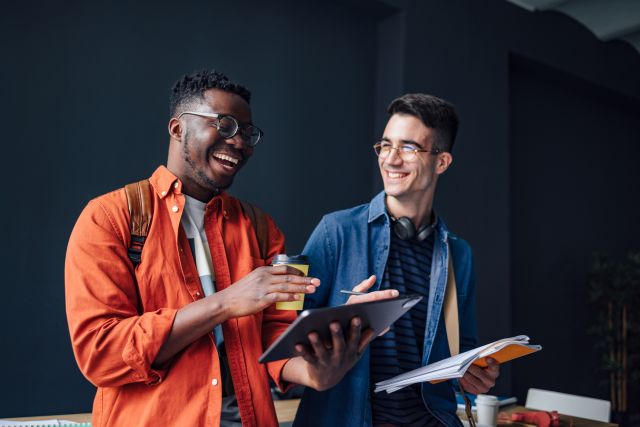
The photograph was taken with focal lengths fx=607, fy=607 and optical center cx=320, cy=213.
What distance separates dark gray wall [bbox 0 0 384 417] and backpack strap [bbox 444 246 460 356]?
1.96 m

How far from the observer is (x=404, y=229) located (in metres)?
2.01

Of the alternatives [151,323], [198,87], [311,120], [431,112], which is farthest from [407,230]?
[311,120]

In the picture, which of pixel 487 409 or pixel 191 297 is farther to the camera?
pixel 487 409

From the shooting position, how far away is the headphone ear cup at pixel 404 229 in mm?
2006

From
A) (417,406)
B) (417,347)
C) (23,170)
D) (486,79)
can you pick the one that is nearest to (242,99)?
(417,347)

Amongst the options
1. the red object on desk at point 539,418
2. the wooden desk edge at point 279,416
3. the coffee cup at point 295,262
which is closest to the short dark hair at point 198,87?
the coffee cup at point 295,262

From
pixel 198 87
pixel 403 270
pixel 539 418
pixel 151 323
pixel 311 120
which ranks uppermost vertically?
pixel 311 120

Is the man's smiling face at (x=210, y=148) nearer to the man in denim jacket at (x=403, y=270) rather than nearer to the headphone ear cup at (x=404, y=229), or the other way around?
the man in denim jacket at (x=403, y=270)

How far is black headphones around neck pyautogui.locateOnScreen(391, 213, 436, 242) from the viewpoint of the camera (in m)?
2.01

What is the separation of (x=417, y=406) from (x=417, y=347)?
6.9 inches

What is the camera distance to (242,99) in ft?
5.54

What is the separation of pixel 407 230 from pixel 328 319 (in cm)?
83

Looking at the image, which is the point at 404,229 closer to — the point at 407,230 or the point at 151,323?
the point at 407,230

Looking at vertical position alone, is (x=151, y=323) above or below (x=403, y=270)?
below
